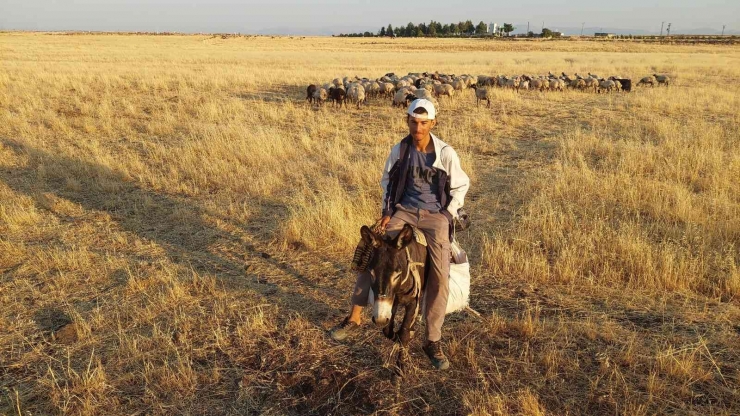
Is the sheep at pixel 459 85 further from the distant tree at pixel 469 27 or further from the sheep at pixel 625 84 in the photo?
the distant tree at pixel 469 27

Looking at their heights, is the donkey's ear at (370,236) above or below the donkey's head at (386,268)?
above

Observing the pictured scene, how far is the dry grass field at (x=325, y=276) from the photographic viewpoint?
133 inches

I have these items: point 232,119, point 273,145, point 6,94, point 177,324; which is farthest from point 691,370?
point 6,94

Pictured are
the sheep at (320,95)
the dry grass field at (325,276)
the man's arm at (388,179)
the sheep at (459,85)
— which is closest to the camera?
the dry grass field at (325,276)

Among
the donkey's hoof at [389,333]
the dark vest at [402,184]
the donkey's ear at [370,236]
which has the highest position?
the dark vest at [402,184]

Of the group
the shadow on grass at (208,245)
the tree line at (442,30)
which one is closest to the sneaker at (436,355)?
the shadow on grass at (208,245)

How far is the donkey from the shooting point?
3104 millimetres

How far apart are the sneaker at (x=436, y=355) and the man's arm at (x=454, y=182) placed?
1.06 m

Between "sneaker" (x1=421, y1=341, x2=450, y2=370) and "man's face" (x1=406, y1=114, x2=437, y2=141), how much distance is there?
1.68 metres

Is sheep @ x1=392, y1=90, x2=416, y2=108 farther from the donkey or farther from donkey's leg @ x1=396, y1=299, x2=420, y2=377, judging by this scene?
donkey's leg @ x1=396, y1=299, x2=420, y2=377

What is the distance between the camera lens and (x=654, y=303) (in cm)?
455

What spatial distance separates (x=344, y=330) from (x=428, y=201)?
53.6 inches

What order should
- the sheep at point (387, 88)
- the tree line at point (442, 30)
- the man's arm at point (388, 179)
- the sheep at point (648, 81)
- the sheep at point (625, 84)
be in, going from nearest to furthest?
the man's arm at point (388, 179), the sheep at point (387, 88), the sheep at point (625, 84), the sheep at point (648, 81), the tree line at point (442, 30)

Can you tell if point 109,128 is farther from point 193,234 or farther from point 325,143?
point 193,234
